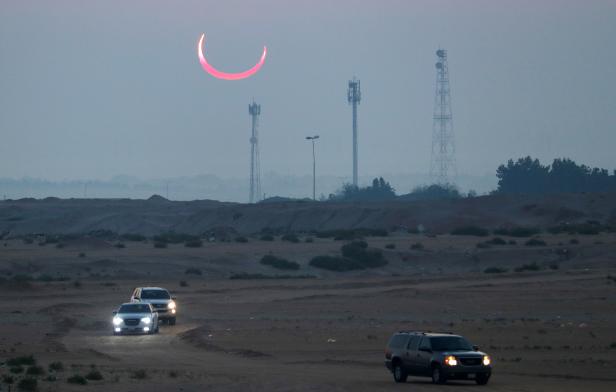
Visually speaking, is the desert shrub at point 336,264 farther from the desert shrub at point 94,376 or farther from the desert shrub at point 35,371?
the desert shrub at point 94,376

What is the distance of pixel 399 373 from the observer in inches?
1084

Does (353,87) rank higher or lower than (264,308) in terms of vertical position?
higher

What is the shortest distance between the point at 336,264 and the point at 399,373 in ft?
206

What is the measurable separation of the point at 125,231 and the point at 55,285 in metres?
79.0

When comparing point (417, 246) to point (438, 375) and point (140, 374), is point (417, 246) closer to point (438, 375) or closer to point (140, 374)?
point (140, 374)

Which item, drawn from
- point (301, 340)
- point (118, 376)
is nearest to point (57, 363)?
point (118, 376)

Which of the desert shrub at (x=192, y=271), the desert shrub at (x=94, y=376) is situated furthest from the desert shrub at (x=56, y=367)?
the desert shrub at (x=192, y=271)

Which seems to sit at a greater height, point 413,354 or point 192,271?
point 192,271

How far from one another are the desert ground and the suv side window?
83 centimetres

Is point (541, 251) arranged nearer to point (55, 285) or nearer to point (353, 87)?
point (55, 285)

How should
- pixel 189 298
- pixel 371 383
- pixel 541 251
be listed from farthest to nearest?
pixel 541 251
pixel 189 298
pixel 371 383

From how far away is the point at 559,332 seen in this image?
136ft

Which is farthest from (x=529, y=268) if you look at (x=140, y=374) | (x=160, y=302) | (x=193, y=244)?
(x=140, y=374)

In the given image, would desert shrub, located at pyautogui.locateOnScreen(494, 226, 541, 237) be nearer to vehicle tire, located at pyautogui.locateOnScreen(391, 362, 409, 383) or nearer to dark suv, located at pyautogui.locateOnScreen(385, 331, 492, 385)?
vehicle tire, located at pyautogui.locateOnScreen(391, 362, 409, 383)
